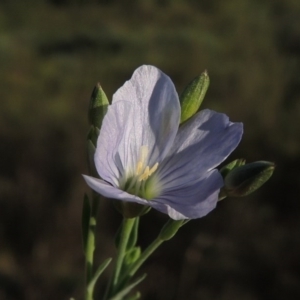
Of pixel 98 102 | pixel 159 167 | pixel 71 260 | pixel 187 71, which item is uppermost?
pixel 98 102

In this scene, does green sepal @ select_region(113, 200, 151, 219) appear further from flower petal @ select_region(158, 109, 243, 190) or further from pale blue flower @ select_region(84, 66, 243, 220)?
flower petal @ select_region(158, 109, 243, 190)

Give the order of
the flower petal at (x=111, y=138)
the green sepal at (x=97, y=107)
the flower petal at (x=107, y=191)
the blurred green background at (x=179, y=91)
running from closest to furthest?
1. the flower petal at (x=107, y=191)
2. the flower petal at (x=111, y=138)
3. the green sepal at (x=97, y=107)
4. the blurred green background at (x=179, y=91)

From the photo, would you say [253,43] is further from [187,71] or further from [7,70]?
[7,70]

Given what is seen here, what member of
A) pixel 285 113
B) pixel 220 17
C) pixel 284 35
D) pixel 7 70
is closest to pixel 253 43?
pixel 284 35

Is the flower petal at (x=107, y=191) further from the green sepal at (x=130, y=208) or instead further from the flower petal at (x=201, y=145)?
the flower petal at (x=201, y=145)

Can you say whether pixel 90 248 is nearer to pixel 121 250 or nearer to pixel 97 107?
pixel 121 250

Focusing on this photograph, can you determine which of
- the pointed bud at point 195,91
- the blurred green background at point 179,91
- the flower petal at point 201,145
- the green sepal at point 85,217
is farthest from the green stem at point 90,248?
the blurred green background at point 179,91
